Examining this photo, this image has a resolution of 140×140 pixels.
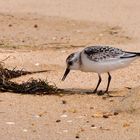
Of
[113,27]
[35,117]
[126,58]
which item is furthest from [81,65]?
[113,27]

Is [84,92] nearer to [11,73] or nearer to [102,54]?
[102,54]

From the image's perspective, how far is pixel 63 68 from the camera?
10.8 meters

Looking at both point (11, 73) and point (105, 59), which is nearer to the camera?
point (105, 59)

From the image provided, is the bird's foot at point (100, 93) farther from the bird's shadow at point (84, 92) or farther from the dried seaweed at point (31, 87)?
the dried seaweed at point (31, 87)

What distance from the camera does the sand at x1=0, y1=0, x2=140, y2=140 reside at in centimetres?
760

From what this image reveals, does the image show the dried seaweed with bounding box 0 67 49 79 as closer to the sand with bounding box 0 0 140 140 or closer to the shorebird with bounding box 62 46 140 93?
the sand with bounding box 0 0 140 140

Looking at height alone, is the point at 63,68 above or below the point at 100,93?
below

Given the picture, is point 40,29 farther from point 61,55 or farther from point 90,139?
point 90,139

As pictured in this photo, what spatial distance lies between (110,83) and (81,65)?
0.74 m

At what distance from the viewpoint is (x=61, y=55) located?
11805mm

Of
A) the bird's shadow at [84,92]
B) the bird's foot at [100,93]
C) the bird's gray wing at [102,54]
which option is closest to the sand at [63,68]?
the bird's shadow at [84,92]

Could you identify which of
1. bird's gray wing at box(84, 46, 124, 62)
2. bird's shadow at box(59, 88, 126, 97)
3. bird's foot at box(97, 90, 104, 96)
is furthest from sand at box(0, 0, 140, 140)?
bird's gray wing at box(84, 46, 124, 62)

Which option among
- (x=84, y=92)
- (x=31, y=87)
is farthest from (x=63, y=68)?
(x=31, y=87)

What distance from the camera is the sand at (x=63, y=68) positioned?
24.9 feet
